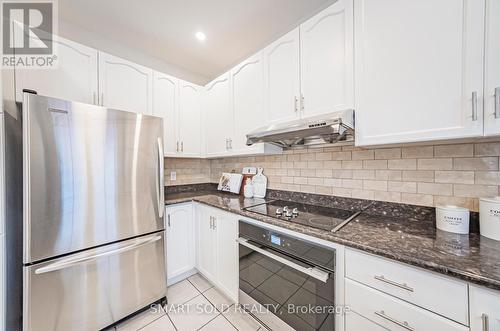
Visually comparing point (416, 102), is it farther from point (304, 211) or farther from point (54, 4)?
point (54, 4)

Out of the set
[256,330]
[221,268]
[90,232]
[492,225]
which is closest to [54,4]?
[90,232]

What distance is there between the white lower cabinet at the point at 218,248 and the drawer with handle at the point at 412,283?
3.00 ft

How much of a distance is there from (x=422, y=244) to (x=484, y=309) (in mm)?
257

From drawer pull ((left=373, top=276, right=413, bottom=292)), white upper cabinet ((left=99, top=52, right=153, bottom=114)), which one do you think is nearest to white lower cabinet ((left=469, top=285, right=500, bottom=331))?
drawer pull ((left=373, top=276, right=413, bottom=292))

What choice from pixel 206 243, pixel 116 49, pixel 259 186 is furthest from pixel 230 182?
pixel 116 49

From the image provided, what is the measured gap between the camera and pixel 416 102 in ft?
3.08

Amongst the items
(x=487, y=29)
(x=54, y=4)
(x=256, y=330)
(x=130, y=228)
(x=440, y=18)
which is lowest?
(x=256, y=330)

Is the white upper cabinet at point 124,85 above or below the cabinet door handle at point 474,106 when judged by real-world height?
above

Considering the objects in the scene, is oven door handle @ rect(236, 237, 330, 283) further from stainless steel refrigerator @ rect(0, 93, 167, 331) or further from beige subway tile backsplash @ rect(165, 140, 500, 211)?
stainless steel refrigerator @ rect(0, 93, 167, 331)

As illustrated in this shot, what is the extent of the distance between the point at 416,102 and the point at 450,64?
0.60 ft

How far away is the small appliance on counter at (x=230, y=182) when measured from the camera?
2281mm

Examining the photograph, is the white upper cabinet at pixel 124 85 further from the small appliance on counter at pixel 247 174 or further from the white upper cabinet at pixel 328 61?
the white upper cabinet at pixel 328 61

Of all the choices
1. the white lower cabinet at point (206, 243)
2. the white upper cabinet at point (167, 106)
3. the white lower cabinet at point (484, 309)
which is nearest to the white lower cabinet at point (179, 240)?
the white lower cabinet at point (206, 243)

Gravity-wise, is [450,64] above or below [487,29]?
below
